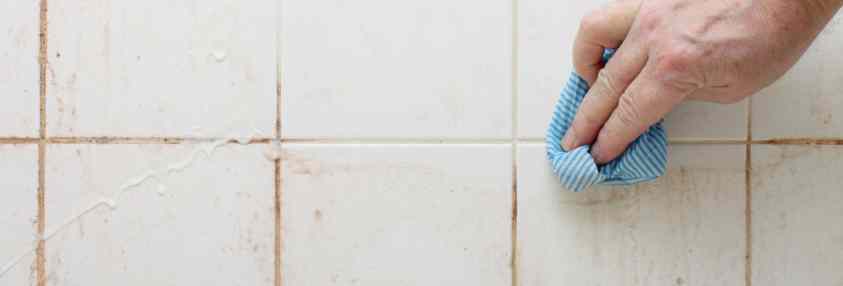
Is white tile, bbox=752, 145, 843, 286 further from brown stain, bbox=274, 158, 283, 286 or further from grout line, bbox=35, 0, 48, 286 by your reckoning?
grout line, bbox=35, 0, 48, 286

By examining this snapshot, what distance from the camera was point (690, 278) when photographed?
0.66 metres

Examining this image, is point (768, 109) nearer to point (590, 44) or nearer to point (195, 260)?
point (590, 44)

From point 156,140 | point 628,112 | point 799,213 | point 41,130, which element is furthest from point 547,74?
point 41,130

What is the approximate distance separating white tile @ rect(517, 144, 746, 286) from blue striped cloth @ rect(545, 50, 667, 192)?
0.04m

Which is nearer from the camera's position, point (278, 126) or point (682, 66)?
point (682, 66)

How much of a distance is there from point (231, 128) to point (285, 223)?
0.13 meters

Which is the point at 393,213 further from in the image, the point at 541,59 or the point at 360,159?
the point at 541,59

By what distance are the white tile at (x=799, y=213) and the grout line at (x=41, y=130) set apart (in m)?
0.85

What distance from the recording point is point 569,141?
62 centimetres

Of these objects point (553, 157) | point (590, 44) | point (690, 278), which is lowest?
point (690, 278)

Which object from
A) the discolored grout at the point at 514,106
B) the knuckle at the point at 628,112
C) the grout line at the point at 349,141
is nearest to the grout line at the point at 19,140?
the grout line at the point at 349,141

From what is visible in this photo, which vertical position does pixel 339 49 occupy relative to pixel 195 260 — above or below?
above

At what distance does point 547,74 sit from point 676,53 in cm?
17

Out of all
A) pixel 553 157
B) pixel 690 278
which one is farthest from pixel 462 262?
pixel 690 278
